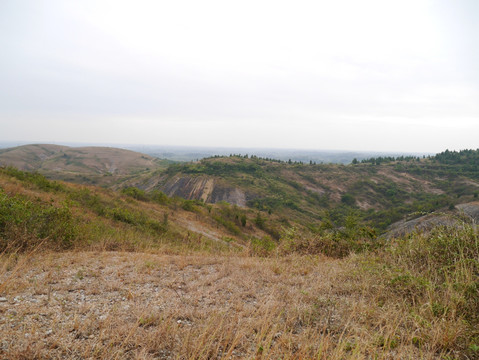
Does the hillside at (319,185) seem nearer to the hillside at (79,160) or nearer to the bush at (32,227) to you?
the bush at (32,227)

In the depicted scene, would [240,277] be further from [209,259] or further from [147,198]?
[147,198]

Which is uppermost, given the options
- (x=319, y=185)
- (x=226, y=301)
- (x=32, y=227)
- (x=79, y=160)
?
(x=32, y=227)

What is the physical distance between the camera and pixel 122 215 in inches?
535

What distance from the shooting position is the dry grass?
7.80ft

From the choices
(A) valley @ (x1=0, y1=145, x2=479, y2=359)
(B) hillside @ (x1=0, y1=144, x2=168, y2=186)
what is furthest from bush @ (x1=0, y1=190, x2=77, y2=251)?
(B) hillside @ (x1=0, y1=144, x2=168, y2=186)

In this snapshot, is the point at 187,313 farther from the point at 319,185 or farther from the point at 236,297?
the point at 319,185

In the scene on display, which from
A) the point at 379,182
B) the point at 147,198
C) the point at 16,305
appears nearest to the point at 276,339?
the point at 16,305

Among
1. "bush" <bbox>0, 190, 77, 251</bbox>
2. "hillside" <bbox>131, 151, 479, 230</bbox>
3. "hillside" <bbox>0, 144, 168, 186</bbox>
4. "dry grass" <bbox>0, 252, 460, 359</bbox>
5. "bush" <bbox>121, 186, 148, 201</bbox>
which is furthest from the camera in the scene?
"hillside" <bbox>0, 144, 168, 186</bbox>

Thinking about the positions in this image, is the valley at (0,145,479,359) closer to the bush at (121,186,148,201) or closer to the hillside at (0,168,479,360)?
the hillside at (0,168,479,360)

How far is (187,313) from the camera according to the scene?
10.3ft

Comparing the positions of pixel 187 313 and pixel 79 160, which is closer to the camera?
pixel 187 313

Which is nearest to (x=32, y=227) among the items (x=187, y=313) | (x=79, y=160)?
(x=187, y=313)

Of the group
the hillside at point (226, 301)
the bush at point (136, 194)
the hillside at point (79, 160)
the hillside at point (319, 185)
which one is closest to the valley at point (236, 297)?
the hillside at point (226, 301)

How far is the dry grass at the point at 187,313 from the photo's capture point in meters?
2.38
